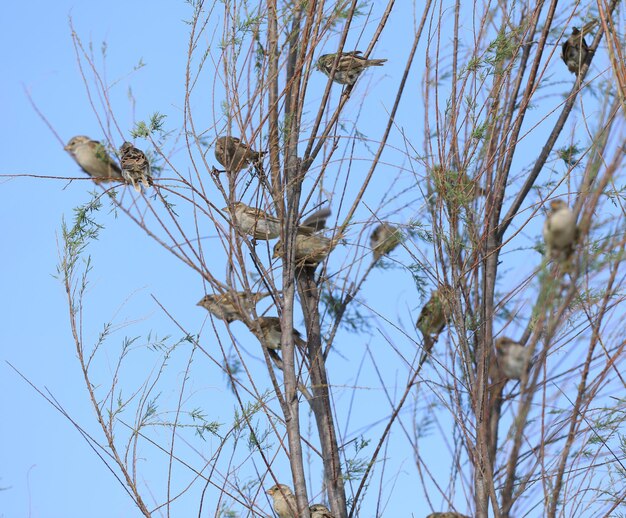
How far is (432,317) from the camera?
647cm

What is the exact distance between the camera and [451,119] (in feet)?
19.0

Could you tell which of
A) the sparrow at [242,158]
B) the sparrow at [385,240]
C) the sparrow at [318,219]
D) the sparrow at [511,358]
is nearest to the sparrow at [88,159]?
the sparrow at [242,158]

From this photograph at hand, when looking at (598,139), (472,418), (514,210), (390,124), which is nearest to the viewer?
(598,139)

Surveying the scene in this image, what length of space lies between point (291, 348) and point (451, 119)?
6.05 feet

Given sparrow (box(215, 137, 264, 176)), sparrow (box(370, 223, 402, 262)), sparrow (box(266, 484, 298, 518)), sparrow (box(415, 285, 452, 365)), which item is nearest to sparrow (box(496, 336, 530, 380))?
sparrow (box(415, 285, 452, 365))

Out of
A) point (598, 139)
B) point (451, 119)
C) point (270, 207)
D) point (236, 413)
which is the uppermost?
point (451, 119)

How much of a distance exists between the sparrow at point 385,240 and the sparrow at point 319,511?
5.70 feet

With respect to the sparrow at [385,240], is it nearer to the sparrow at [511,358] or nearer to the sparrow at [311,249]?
the sparrow at [311,249]

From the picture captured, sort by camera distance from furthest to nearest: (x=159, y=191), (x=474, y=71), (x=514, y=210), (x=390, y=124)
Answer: (x=514, y=210) < (x=390, y=124) < (x=474, y=71) < (x=159, y=191)

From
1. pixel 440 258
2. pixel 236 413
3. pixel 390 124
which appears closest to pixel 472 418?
pixel 440 258

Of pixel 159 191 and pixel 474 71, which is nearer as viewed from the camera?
pixel 159 191

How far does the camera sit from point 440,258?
5613mm

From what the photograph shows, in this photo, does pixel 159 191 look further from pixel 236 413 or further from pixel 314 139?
pixel 236 413

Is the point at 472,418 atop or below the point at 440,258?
below
